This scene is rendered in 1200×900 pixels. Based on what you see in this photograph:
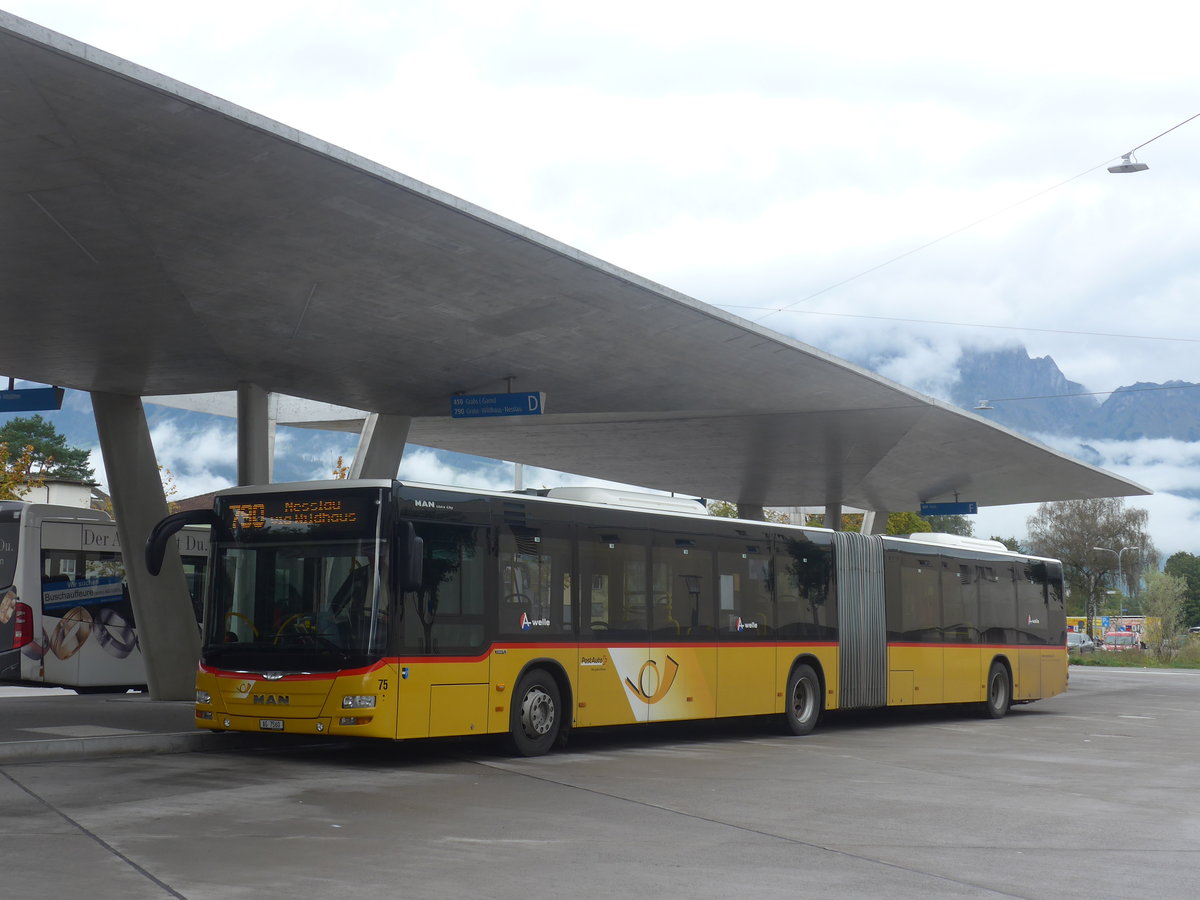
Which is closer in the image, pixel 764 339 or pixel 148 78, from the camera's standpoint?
pixel 148 78

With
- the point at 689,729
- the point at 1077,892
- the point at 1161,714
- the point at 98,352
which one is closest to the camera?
the point at 1077,892

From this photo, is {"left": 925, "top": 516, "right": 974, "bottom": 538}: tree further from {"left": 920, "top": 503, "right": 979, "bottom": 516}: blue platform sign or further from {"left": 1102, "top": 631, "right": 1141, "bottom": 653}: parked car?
{"left": 920, "top": 503, "right": 979, "bottom": 516}: blue platform sign

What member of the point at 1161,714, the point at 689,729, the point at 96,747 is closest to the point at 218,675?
the point at 96,747

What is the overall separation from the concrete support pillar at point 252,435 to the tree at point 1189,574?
11214 centimetres

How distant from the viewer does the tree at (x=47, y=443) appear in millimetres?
80750

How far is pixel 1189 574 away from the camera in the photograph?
5723 inches

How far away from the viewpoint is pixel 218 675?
547 inches

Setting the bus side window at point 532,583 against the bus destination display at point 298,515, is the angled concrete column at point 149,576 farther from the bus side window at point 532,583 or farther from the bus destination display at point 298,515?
the bus side window at point 532,583

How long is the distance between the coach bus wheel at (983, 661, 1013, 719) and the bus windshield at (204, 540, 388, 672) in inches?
540

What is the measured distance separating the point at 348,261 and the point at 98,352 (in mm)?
5543

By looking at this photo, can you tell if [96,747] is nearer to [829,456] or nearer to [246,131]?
[246,131]

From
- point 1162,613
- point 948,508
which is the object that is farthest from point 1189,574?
point 948,508

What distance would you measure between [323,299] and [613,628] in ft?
17.0

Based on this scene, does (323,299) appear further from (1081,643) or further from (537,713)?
(1081,643)
